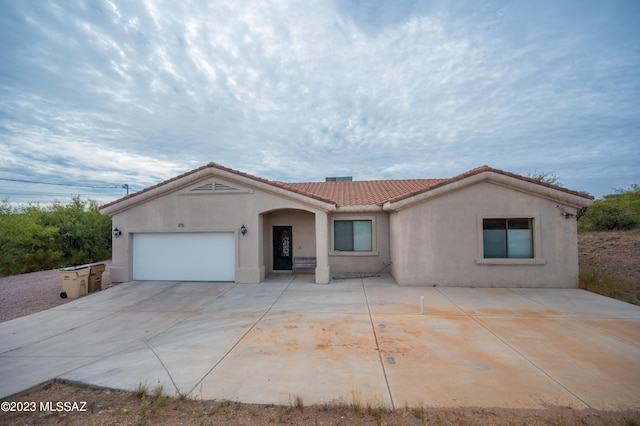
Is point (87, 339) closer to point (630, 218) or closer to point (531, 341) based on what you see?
point (531, 341)

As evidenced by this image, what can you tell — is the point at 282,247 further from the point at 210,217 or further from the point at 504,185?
the point at 504,185

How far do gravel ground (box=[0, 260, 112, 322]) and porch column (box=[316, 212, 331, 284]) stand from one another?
9.14m

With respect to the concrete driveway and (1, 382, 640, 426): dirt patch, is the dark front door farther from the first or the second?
(1, 382, 640, 426): dirt patch

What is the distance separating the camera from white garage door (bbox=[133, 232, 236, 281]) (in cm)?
1111

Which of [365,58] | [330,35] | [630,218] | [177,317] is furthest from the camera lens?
[630,218]

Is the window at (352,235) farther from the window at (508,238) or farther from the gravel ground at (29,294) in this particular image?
the gravel ground at (29,294)

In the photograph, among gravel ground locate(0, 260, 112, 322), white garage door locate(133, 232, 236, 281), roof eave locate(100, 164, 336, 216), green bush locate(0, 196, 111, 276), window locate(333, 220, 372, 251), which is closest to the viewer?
gravel ground locate(0, 260, 112, 322)

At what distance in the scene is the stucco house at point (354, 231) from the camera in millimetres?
9695

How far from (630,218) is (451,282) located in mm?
17146

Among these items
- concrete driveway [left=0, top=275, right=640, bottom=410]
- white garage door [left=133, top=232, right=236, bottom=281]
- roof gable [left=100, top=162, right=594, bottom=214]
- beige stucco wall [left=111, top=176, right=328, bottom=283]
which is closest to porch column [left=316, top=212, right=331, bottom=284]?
beige stucco wall [left=111, top=176, right=328, bottom=283]

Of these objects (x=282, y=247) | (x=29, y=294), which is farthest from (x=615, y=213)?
(x=29, y=294)

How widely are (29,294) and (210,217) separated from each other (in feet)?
24.5

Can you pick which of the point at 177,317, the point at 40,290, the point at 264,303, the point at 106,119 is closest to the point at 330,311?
the point at 264,303

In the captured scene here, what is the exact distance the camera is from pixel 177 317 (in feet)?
23.9
